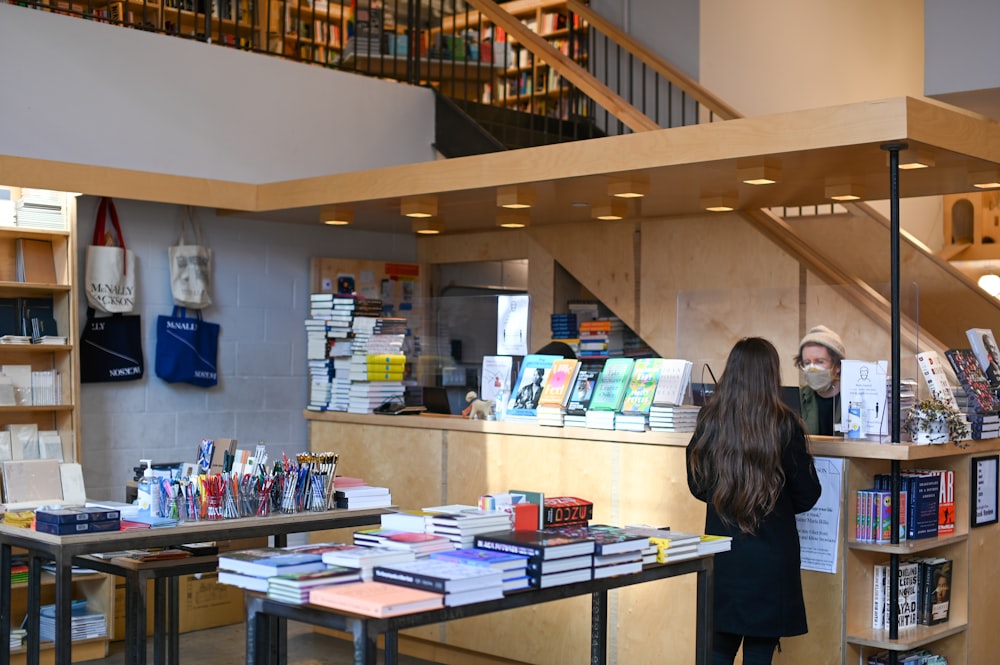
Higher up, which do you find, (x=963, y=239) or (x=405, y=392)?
(x=963, y=239)

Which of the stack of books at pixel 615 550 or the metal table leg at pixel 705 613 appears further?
the metal table leg at pixel 705 613

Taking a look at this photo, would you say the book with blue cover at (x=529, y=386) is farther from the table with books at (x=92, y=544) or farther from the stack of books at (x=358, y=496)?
the table with books at (x=92, y=544)

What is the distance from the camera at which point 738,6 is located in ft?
32.3

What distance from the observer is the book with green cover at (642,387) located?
548cm

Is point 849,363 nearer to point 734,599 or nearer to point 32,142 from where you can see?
point 734,599

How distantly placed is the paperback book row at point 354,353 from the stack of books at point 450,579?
3.71 metres

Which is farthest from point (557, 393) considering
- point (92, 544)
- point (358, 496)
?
point (92, 544)

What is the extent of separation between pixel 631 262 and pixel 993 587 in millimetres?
3168

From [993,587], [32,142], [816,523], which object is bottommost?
[993,587]

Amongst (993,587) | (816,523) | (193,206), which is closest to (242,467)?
(816,523)

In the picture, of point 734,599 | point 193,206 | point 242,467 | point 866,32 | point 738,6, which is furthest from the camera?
point 866,32

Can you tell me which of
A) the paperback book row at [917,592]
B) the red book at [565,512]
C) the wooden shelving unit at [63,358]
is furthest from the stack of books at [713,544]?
the wooden shelving unit at [63,358]

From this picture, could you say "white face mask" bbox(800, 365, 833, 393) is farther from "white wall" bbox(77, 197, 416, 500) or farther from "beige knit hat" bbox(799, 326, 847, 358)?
"white wall" bbox(77, 197, 416, 500)

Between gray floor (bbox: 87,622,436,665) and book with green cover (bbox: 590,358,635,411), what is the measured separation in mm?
1819
